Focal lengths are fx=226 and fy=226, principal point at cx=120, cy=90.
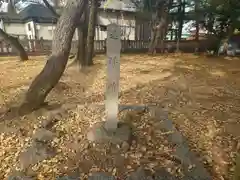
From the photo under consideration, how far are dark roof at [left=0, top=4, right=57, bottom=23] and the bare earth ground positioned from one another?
14.2 m

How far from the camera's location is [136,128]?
354 centimetres

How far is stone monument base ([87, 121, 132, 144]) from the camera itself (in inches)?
126

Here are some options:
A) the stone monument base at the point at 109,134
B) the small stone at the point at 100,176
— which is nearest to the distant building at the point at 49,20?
the stone monument base at the point at 109,134

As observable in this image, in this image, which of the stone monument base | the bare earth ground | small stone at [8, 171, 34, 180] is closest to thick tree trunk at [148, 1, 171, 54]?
the bare earth ground

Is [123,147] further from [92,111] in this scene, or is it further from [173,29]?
[173,29]

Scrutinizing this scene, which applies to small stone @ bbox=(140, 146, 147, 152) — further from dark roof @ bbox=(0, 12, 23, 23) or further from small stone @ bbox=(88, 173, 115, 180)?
dark roof @ bbox=(0, 12, 23, 23)

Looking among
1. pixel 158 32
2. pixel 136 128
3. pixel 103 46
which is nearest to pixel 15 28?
pixel 103 46

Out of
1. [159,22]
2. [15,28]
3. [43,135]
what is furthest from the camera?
[15,28]

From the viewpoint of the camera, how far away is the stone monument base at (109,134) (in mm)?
3201

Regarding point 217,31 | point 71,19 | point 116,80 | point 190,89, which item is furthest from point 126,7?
point 116,80

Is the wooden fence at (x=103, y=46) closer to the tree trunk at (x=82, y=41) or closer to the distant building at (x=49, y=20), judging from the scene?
the distant building at (x=49, y=20)

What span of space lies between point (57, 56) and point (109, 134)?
1.89m

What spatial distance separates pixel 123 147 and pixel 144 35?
19.3 m

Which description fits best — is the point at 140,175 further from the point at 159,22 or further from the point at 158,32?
the point at 159,22
